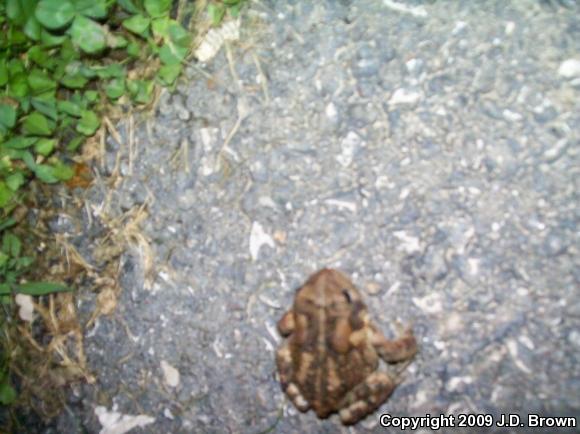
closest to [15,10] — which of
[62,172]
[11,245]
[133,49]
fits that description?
[133,49]

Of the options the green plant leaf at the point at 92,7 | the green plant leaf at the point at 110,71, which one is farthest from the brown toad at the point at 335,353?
the green plant leaf at the point at 92,7

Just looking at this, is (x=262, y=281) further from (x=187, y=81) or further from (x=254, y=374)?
(x=187, y=81)

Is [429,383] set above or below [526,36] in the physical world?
below

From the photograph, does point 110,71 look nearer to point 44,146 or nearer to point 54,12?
point 54,12

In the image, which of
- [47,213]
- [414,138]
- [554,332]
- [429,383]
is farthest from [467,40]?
[47,213]

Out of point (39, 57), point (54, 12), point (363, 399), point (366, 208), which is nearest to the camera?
point (363, 399)

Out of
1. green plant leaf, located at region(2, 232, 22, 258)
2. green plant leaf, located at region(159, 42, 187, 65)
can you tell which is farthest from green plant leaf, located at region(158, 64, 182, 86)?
green plant leaf, located at region(2, 232, 22, 258)
